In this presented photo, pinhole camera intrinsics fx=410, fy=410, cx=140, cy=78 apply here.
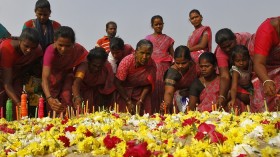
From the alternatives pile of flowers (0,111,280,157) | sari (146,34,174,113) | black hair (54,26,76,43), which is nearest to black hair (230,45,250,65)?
sari (146,34,174,113)

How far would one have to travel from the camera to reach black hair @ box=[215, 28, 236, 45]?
6.84 metres

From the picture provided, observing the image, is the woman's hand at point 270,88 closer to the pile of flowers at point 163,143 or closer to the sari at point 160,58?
the pile of flowers at point 163,143

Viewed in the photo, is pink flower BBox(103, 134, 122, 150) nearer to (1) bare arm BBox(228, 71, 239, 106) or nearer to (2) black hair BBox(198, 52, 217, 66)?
(1) bare arm BBox(228, 71, 239, 106)

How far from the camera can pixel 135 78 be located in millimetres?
7656

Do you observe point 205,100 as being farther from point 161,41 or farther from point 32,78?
point 32,78

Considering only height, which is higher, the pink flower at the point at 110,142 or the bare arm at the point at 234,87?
the bare arm at the point at 234,87

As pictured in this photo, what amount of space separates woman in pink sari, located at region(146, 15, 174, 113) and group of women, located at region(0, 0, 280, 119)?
2 cm

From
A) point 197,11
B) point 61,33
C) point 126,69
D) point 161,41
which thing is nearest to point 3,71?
point 61,33

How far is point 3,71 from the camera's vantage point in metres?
6.95

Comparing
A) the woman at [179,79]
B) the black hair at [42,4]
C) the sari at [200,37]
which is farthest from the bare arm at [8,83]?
the sari at [200,37]

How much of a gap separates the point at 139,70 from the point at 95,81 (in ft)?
2.84

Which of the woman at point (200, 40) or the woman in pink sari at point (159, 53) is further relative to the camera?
the woman in pink sari at point (159, 53)

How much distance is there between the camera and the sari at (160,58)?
321 inches

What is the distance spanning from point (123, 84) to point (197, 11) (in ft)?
7.17
